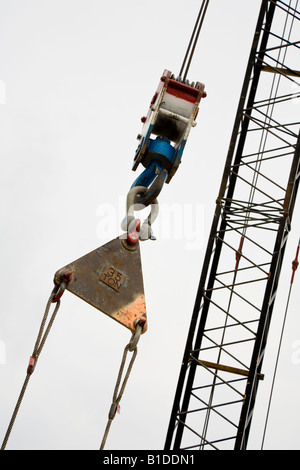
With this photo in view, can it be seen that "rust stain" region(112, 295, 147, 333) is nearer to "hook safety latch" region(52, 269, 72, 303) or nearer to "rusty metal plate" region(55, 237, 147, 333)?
"rusty metal plate" region(55, 237, 147, 333)

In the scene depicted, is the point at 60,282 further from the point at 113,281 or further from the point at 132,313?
the point at 132,313

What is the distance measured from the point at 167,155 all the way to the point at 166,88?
808mm

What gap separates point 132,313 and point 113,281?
15.1 inches

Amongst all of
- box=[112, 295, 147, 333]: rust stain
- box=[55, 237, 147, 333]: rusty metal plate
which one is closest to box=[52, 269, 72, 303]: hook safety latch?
box=[55, 237, 147, 333]: rusty metal plate

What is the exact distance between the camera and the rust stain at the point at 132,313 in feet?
27.5

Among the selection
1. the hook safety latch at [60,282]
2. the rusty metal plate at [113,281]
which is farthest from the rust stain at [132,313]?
the hook safety latch at [60,282]

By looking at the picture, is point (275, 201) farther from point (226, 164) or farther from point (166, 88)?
point (166, 88)

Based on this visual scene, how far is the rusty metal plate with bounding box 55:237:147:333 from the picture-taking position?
8383 mm

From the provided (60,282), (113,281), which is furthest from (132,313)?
(60,282)

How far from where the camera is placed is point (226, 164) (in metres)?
12.6

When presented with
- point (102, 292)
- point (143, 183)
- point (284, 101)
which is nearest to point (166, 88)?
point (143, 183)

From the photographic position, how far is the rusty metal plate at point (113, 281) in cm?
838

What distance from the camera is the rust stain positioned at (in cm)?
838

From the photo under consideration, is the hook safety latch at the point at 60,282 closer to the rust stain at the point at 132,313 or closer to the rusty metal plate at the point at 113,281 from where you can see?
the rusty metal plate at the point at 113,281
